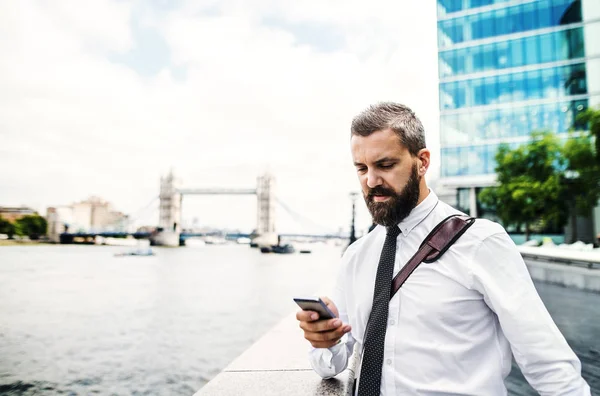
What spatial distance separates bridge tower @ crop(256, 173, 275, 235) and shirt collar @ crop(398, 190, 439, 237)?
70.5 m

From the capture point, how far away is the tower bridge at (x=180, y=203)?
71.4 meters

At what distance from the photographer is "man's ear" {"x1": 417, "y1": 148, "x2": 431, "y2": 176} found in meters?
1.34

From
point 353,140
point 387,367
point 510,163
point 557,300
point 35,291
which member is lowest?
point 35,291

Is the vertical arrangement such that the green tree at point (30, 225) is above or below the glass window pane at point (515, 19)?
below

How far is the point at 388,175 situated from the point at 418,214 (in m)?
0.16

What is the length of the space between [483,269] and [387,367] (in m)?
0.38

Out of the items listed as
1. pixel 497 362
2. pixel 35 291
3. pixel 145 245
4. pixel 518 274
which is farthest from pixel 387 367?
pixel 145 245

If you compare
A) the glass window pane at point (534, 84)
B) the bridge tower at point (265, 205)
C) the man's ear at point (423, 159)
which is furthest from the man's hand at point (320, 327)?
the bridge tower at point (265, 205)

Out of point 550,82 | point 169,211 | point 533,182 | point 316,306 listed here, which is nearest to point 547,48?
point 550,82

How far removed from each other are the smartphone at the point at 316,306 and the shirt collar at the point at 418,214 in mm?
333

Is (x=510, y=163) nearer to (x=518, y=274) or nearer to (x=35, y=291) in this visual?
(x=518, y=274)

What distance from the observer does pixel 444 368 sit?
1188 millimetres

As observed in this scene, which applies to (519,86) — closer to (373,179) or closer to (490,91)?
(490,91)

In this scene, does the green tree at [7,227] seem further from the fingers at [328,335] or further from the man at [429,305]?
the man at [429,305]
